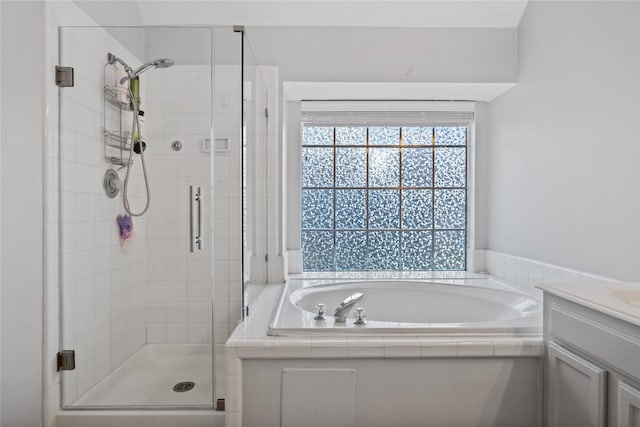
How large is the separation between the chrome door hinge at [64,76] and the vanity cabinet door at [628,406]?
91.6 inches

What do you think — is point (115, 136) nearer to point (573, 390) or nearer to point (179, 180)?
point (179, 180)

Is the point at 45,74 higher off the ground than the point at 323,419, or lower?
higher

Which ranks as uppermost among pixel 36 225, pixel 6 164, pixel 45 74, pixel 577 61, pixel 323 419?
pixel 577 61

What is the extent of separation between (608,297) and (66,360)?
2.13 m

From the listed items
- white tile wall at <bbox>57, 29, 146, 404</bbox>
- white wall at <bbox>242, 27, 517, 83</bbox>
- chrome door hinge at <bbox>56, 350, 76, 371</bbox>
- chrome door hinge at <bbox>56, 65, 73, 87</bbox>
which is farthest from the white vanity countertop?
chrome door hinge at <bbox>56, 65, 73, 87</bbox>

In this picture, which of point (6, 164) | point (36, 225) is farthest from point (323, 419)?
point (6, 164)

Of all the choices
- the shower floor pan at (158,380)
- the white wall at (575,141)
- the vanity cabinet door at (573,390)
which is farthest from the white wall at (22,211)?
the white wall at (575,141)

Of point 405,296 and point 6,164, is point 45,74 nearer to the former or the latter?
point 6,164

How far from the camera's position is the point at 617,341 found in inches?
47.1

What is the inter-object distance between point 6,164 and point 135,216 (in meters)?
0.57

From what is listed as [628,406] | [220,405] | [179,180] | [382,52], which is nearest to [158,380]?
[220,405]

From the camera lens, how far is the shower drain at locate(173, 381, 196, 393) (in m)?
1.97

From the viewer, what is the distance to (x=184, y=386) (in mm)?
1988

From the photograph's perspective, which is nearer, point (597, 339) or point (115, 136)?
point (597, 339)
